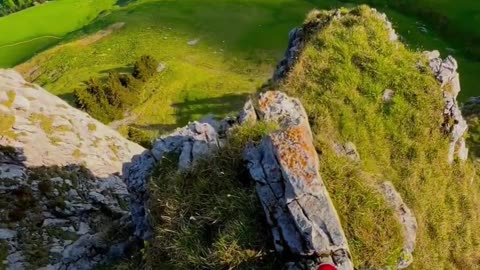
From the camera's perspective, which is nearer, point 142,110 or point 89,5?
point 142,110

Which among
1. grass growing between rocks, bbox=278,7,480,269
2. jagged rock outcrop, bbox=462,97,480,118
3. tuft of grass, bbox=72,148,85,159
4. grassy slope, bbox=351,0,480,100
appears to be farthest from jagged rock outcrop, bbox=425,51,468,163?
grassy slope, bbox=351,0,480,100

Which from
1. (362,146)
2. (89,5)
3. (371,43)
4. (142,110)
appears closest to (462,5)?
(142,110)

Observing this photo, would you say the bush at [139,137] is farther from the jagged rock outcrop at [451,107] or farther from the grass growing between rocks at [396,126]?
the jagged rock outcrop at [451,107]

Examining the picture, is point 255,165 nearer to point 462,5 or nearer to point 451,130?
point 451,130

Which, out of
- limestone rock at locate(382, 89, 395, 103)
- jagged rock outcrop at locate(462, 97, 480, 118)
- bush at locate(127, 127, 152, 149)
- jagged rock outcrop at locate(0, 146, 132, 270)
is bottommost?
bush at locate(127, 127, 152, 149)

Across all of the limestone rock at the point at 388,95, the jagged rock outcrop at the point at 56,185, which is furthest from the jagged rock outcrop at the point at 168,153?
the limestone rock at the point at 388,95

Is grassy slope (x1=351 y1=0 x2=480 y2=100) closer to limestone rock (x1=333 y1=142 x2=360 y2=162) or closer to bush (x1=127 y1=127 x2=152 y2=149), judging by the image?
bush (x1=127 y1=127 x2=152 y2=149)
